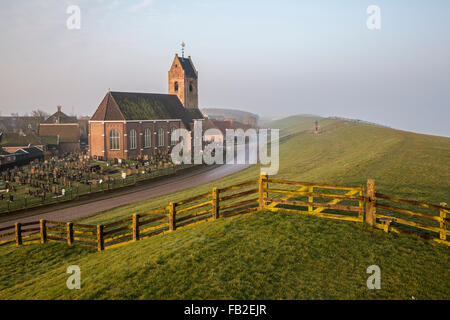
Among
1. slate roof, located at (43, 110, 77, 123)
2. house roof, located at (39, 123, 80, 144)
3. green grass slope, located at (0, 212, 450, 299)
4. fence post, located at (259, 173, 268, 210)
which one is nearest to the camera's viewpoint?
green grass slope, located at (0, 212, 450, 299)

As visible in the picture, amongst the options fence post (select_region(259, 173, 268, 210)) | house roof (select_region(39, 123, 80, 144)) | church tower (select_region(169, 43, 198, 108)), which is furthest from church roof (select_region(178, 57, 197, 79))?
fence post (select_region(259, 173, 268, 210))

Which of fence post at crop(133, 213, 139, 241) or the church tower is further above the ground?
the church tower

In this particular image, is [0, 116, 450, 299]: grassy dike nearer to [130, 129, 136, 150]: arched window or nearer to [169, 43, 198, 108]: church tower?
[130, 129, 136, 150]: arched window

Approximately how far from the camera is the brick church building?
5181cm

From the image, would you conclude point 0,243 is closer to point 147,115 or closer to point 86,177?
point 86,177

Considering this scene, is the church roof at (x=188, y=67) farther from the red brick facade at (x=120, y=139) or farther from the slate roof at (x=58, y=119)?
the slate roof at (x=58, y=119)

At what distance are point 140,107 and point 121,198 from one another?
29.7 m

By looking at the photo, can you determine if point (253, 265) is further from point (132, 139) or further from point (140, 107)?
point (140, 107)

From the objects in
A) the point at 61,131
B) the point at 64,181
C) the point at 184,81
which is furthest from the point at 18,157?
the point at 184,81

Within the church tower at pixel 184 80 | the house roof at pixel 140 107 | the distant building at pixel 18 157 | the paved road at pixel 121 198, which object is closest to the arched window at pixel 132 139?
the house roof at pixel 140 107

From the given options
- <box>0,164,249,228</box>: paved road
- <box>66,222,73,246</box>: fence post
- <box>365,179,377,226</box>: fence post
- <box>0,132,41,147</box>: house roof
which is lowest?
<box>0,164,249,228</box>: paved road

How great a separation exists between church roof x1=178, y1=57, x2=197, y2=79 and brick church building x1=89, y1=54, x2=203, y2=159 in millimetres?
7675
